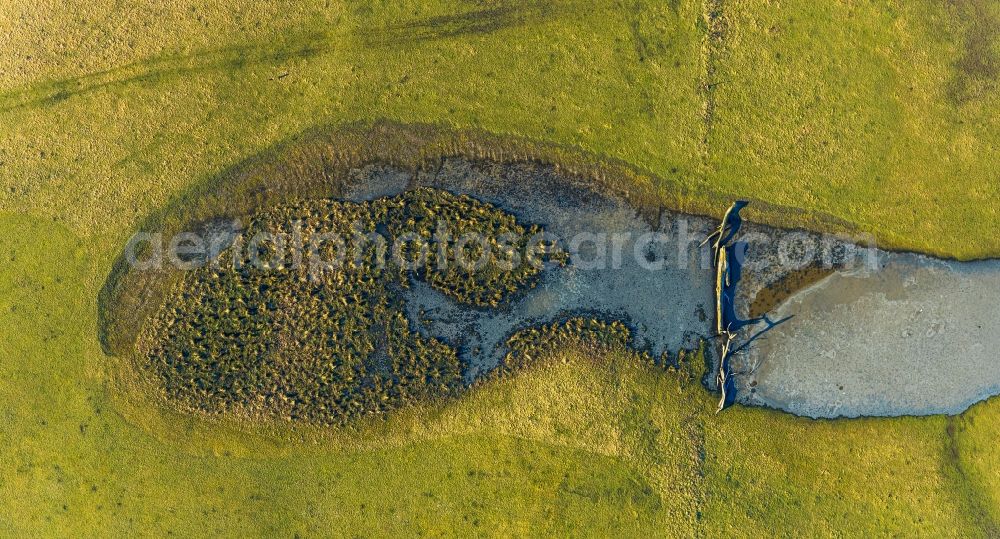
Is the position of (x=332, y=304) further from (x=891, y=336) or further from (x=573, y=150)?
(x=891, y=336)

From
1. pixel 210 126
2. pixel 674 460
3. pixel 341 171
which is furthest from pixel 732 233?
pixel 210 126

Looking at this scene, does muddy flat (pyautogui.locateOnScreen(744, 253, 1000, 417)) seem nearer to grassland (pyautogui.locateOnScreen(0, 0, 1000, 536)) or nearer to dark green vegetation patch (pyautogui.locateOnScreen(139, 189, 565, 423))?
grassland (pyautogui.locateOnScreen(0, 0, 1000, 536))

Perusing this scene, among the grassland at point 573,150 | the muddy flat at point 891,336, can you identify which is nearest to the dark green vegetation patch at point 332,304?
the grassland at point 573,150

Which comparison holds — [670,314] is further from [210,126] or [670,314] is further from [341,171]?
[210,126]

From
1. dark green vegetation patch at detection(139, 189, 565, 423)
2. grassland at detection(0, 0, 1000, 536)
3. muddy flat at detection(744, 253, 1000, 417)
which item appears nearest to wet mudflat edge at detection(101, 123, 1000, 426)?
muddy flat at detection(744, 253, 1000, 417)

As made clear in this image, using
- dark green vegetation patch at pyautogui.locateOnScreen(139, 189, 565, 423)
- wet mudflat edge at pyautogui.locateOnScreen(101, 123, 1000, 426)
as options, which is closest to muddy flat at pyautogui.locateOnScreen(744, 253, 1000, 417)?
wet mudflat edge at pyautogui.locateOnScreen(101, 123, 1000, 426)

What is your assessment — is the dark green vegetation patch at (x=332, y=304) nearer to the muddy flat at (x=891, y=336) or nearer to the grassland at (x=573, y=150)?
the grassland at (x=573, y=150)
